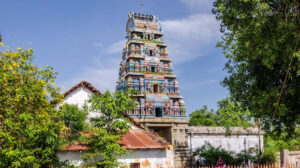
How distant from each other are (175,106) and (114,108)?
16.0 metres

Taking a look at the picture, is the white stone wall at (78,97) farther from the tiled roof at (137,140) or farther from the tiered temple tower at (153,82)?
the tiered temple tower at (153,82)

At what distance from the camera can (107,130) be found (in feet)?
48.1

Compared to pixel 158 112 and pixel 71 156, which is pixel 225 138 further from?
pixel 71 156

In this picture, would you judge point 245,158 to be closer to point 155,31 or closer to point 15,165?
point 155,31

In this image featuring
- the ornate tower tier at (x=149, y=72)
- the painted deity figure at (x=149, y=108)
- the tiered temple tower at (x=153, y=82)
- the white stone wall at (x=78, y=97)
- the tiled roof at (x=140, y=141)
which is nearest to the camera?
the tiled roof at (x=140, y=141)

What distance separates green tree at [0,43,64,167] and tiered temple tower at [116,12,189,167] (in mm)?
15379

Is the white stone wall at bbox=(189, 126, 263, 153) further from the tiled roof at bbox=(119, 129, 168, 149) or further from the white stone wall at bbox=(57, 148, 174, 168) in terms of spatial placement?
the tiled roof at bbox=(119, 129, 168, 149)

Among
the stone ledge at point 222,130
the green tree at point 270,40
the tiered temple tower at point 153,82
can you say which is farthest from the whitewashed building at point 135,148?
the stone ledge at point 222,130

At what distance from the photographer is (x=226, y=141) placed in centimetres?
2952

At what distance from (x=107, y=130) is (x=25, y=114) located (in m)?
4.32

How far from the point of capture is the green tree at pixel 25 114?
36.1 ft

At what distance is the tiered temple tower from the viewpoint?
28094 millimetres

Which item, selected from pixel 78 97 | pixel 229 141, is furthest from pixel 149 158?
pixel 229 141

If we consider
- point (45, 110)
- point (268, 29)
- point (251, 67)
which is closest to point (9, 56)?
point (45, 110)
